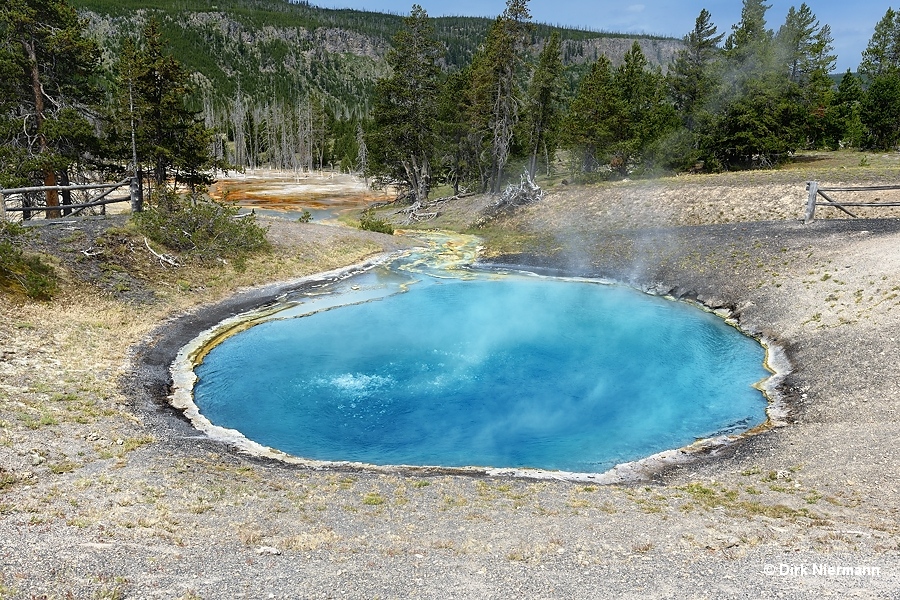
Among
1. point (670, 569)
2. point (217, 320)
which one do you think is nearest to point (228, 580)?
point (670, 569)

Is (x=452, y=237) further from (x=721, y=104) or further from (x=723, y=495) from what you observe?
(x=723, y=495)

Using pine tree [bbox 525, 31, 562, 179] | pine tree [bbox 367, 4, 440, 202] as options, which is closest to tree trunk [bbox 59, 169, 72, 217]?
pine tree [bbox 367, 4, 440, 202]

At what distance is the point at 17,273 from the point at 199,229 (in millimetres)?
8941

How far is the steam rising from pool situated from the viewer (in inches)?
531

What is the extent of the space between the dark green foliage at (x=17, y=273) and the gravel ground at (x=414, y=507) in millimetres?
841

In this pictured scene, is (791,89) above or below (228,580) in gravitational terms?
above

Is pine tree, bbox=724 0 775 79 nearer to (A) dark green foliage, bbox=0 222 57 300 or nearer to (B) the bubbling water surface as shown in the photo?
(B) the bubbling water surface

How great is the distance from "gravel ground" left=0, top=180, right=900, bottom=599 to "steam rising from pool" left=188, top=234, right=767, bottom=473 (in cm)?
172

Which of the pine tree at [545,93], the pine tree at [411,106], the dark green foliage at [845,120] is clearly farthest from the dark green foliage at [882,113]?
the pine tree at [411,106]

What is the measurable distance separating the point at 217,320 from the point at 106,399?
26.0 feet

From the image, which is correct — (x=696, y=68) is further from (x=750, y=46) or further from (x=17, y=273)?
(x=17, y=273)

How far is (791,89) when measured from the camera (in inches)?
1834

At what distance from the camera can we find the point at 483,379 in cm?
1728

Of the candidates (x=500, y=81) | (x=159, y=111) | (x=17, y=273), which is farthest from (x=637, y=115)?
(x=17, y=273)
